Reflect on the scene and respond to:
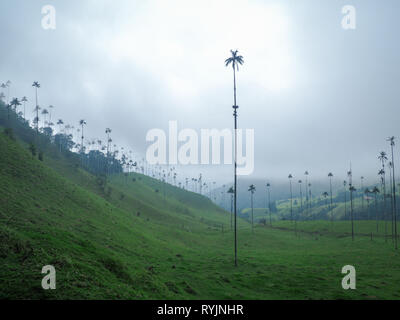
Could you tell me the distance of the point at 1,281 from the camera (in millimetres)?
15891

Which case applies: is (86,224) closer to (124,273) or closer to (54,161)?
(124,273)

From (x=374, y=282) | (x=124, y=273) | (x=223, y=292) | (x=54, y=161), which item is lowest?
(x=374, y=282)

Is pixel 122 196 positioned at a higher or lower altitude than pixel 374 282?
higher

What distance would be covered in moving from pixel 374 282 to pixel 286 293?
58.5ft

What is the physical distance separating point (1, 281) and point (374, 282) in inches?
1811

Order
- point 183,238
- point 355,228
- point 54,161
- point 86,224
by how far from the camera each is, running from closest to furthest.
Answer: point 86,224, point 183,238, point 355,228, point 54,161

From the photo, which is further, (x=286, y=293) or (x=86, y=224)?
(x=86, y=224)
